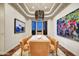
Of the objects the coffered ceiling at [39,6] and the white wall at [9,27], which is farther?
the coffered ceiling at [39,6]

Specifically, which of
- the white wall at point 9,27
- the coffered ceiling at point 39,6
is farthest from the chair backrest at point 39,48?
the coffered ceiling at point 39,6

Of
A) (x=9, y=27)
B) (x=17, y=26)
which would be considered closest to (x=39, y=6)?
(x=17, y=26)

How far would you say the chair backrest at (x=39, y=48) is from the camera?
10.6 feet

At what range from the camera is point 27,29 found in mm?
10531

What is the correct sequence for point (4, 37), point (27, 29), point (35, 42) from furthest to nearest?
point (27, 29) < point (4, 37) < point (35, 42)

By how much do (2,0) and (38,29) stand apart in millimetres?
9196

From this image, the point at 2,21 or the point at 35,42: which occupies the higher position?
the point at 2,21

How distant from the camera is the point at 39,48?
3.26 metres

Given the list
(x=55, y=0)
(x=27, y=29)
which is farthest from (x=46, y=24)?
(x=55, y=0)

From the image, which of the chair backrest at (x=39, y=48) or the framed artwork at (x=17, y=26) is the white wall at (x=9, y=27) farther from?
the chair backrest at (x=39, y=48)

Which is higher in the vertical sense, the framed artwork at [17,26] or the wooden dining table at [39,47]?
the framed artwork at [17,26]

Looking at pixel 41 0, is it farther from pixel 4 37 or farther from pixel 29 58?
pixel 4 37

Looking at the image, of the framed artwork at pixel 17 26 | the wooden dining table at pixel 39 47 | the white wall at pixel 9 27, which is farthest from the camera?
the framed artwork at pixel 17 26

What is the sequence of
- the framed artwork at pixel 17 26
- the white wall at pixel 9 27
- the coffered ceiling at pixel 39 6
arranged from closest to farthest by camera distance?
the white wall at pixel 9 27
the coffered ceiling at pixel 39 6
the framed artwork at pixel 17 26
